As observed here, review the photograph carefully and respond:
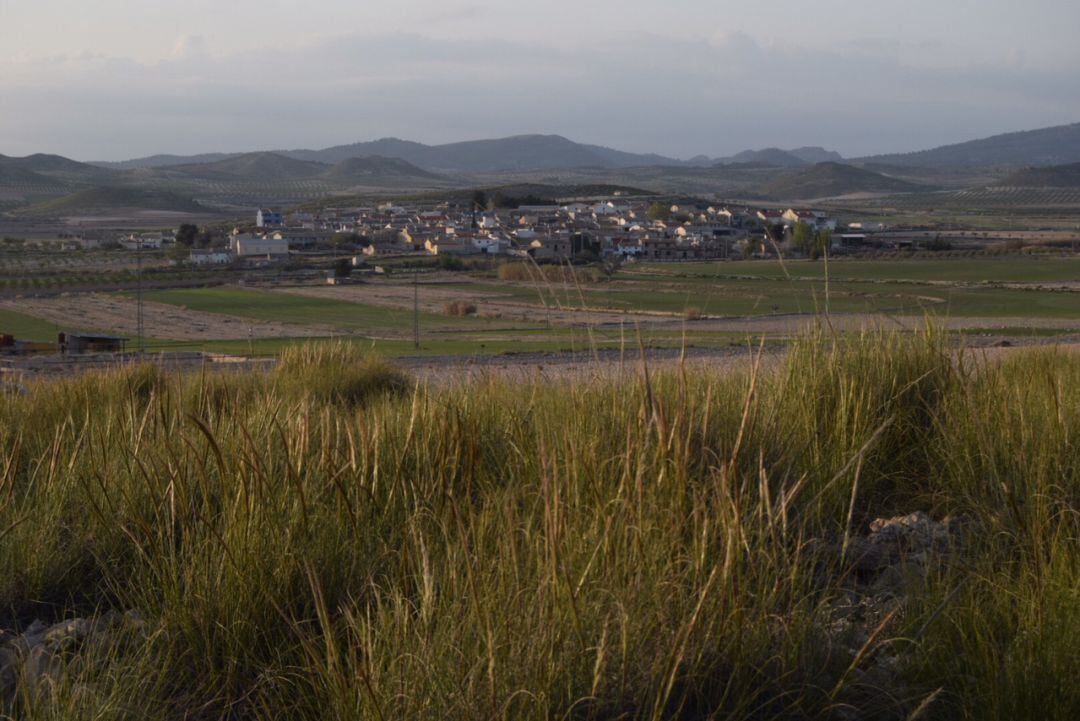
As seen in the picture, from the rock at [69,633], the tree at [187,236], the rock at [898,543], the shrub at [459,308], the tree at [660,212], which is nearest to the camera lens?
the rock at [69,633]

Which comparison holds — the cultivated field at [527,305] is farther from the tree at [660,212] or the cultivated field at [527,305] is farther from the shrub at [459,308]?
the tree at [660,212]

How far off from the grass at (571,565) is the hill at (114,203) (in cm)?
18924

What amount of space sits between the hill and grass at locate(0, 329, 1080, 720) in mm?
189243

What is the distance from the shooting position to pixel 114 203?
192 m

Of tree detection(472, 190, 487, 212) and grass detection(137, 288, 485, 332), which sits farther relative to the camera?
tree detection(472, 190, 487, 212)

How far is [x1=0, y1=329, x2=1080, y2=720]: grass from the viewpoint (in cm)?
345

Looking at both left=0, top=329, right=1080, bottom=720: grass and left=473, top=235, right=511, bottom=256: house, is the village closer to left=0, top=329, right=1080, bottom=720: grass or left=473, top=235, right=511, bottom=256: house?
left=473, top=235, right=511, bottom=256: house

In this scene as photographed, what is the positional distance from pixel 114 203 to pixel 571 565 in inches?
7915

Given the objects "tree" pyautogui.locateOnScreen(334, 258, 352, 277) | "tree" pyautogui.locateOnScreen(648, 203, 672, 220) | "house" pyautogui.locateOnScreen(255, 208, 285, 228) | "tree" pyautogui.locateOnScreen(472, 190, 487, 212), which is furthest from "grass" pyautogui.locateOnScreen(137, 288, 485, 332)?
"tree" pyautogui.locateOnScreen(472, 190, 487, 212)

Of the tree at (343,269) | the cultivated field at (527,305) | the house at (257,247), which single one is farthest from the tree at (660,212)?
the tree at (343,269)

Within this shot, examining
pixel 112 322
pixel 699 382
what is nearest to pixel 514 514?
pixel 699 382

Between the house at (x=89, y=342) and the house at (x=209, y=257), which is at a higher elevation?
the house at (x=89, y=342)

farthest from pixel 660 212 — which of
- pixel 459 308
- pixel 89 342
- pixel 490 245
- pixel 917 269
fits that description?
pixel 89 342

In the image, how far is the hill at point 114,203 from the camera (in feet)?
607
